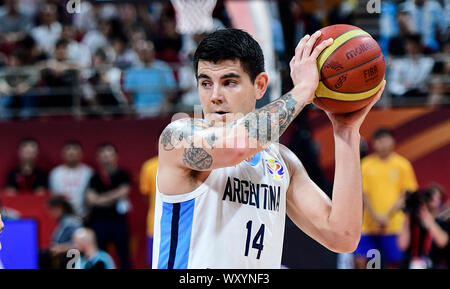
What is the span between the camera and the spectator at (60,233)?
8508 mm

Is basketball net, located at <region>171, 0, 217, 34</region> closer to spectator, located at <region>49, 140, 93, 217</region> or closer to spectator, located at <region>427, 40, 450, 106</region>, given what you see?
spectator, located at <region>49, 140, 93, 217</region>

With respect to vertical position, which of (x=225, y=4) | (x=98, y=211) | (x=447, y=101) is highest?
(x=225, y=4)

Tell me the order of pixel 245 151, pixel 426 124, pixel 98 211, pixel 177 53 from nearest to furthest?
1. pixel 245 151
2. pixel 98 211
3. pixel 426 124
4. pixel 177 53

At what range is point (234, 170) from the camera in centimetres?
352

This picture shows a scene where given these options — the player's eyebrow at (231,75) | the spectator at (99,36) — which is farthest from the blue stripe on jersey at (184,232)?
the spectator at (99,36)

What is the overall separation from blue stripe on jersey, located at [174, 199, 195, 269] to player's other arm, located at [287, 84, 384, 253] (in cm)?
67

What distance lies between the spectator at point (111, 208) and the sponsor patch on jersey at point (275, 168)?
6423mm

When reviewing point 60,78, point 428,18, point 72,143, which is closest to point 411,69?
point 428,18

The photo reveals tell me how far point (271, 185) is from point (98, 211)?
675cm

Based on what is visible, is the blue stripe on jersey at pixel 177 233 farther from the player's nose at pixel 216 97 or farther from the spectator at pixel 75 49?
the spectator at pixel 75 49

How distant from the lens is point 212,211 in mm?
3410

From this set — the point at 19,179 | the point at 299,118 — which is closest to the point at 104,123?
the point at 19,179

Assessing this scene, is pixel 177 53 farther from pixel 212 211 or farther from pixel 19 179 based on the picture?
pixel 212 211

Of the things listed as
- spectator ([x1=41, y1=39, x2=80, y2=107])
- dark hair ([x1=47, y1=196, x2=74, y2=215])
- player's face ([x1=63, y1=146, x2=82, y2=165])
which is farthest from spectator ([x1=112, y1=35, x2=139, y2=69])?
dark hair ([x1=47, y1=196, x2=74, y2=215])
